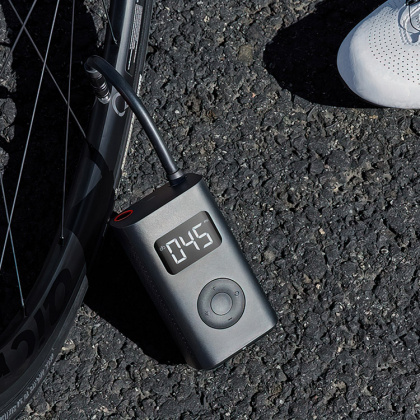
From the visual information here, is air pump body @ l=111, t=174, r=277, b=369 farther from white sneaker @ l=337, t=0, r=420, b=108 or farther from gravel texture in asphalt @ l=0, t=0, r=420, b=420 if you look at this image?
white sneaker @ l=337, t=0, r=420, b=108

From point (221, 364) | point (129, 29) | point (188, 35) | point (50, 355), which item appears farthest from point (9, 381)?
point (188, 35)

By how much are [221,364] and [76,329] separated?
389mm

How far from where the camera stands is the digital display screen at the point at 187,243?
1.50 meters

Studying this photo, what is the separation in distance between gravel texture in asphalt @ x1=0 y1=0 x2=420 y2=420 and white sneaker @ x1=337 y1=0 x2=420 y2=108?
65 mm

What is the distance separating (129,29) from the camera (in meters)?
1.68

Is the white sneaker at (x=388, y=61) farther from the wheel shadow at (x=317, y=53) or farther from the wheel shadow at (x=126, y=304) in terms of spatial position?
the wheel shadow at (x=126, y=304)

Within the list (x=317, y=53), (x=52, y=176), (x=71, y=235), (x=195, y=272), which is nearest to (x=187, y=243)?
(x=195, y=272)

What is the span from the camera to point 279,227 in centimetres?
179

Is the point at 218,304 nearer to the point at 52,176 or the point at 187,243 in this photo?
the point at 187,243

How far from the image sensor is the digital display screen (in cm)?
150

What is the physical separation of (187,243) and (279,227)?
1.21 ft

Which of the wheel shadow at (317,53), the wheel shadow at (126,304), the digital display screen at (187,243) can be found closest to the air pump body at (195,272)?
the digital display screen at (187,243)

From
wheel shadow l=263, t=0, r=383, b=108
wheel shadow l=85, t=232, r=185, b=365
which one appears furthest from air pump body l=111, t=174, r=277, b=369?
wheel shadow l=263, t=0, r=383, b=108

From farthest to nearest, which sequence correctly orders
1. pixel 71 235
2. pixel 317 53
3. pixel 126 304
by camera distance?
1. pixel 317 53
2. pixel 126 304
3. pixel 71 235
